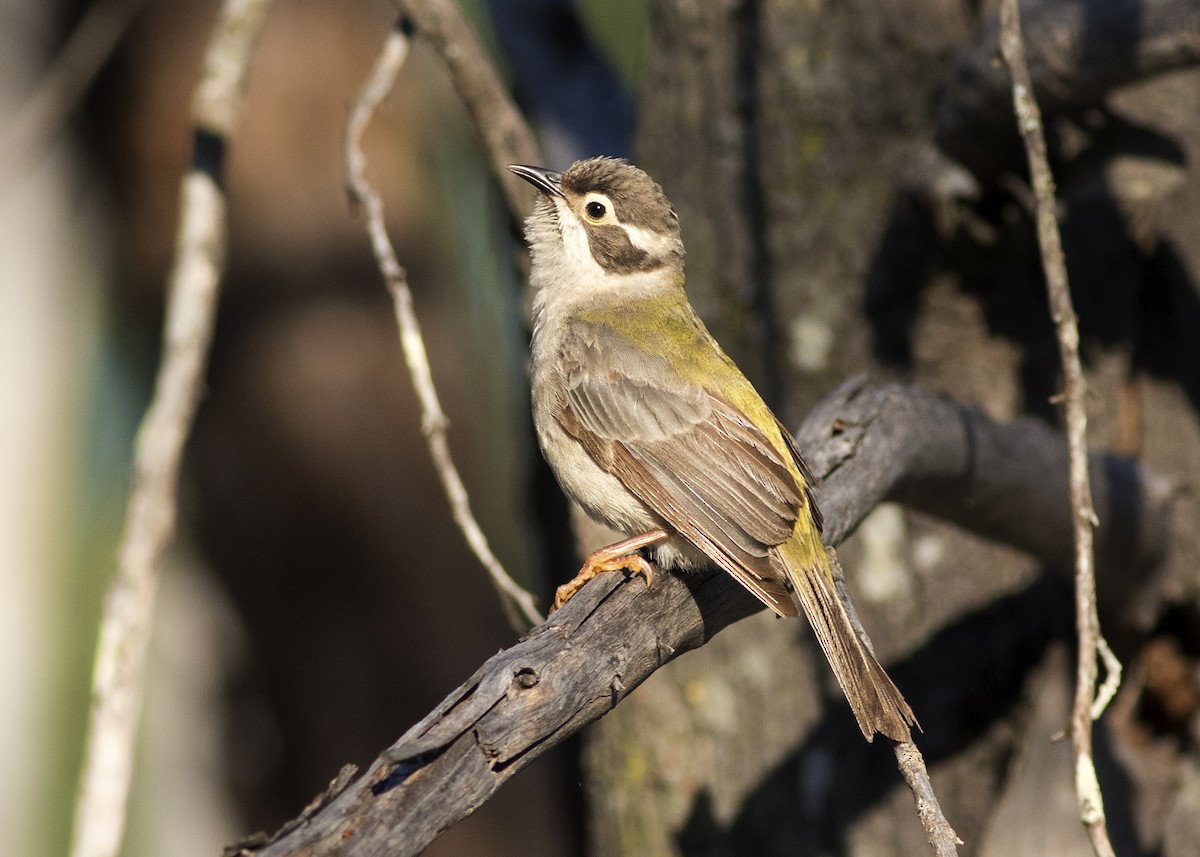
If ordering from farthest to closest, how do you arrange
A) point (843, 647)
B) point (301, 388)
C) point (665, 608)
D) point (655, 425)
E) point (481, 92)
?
1. point (301, 388)
2. point (481, 92)
3. point (655, 425)
4. point (843, 647)
5. point (665, 608)

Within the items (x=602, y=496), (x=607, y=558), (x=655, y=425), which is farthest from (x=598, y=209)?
(x=607, y=558)

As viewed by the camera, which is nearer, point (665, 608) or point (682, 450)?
point (665, 608)

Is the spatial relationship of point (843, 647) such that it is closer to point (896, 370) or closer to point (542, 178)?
point (896, 370)

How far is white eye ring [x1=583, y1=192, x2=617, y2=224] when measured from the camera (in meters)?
5.10

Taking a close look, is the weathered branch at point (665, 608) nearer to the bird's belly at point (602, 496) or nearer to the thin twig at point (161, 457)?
the bird's belly at point (602, 496)

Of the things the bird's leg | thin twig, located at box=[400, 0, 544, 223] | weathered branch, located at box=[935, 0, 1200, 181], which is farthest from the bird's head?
the bird's leg

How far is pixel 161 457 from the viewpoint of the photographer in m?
3.75

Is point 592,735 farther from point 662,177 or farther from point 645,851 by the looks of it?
point 662,177

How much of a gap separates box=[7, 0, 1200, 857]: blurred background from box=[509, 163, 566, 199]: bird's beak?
82cm

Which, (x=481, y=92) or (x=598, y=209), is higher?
(x=481, y=92)

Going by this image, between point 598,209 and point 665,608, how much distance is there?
7.22 feet

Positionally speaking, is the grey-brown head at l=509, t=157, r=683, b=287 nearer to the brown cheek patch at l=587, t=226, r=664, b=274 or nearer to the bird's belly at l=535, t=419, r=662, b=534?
the brown cheek patch at l=587, t=226, r=664, b=274

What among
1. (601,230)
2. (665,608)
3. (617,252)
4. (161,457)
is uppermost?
(601,230)

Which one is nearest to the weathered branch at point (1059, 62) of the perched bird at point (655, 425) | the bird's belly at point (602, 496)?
the perched bird at point (655, 425)
